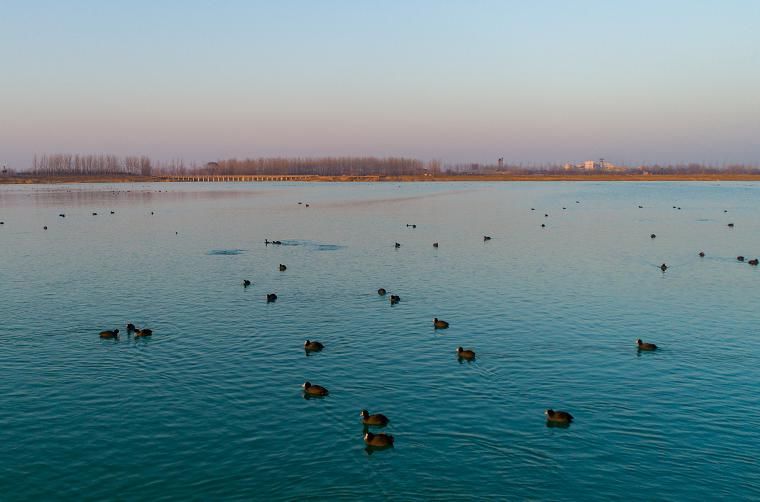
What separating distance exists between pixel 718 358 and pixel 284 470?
2209 cm

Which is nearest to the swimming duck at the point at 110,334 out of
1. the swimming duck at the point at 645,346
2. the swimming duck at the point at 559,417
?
the swimming duck at the point at 559,417

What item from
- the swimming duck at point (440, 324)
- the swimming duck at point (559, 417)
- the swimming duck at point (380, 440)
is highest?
the swimming duck at point (440, 324)

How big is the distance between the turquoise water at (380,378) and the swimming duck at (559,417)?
38 centimetres

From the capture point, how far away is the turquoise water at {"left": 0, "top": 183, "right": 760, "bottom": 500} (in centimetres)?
1988

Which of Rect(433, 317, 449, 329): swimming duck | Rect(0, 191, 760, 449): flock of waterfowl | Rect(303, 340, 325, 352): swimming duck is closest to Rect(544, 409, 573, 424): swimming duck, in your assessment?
Rect(0, 191, 760, 449): flock of waterfowl

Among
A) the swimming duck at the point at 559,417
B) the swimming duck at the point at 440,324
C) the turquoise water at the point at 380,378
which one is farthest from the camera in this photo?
the swimming duck at the point at 440,324

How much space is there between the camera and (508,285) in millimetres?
48500

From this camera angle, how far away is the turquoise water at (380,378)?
19875mm

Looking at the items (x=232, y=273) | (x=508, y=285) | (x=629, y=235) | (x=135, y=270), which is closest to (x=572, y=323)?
(x=508, y=285)

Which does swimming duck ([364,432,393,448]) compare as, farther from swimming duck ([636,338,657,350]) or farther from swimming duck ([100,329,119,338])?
swimming duck ([100,329,119,338])

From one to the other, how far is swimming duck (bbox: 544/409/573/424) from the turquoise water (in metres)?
0.38

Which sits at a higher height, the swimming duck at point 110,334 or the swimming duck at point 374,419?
the swimming duck at point 110,334

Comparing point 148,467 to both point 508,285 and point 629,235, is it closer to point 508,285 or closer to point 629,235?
point 508,285

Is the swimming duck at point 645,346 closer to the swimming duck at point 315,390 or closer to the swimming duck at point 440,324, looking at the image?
the swimming duck at point 440,324
